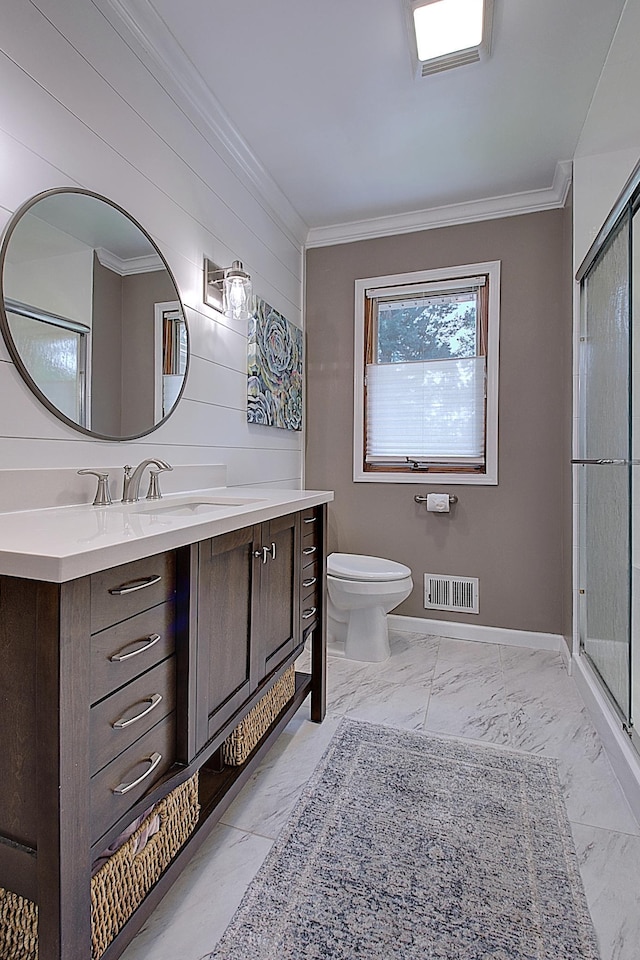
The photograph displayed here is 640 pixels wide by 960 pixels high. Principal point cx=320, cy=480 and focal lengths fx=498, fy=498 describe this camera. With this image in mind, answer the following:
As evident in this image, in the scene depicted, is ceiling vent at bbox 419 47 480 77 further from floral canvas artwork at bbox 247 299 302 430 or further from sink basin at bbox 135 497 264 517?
sink basin at bbox 135 497 264 517

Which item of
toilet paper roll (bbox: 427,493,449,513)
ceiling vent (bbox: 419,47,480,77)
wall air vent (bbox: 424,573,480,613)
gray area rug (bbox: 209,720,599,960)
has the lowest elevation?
gray area rug (bbox: 209,720,599,960)

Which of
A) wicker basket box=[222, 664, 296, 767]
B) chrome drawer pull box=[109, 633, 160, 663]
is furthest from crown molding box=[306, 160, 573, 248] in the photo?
chrome drawer pull box=[109, 633, 160, 663]

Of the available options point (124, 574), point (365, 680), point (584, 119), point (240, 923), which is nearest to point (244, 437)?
point (365, 680)

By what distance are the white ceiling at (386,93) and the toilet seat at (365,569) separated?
80.1 inches

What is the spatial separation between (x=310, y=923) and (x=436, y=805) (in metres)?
0.54

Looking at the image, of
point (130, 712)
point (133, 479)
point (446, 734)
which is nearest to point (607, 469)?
point (446, 734)

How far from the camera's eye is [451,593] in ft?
9.66

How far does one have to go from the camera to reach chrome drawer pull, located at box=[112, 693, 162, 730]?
2.90 ft

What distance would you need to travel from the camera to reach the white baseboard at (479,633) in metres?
2.76

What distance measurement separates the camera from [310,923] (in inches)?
43.4

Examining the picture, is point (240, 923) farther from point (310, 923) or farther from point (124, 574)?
point (124, 574)

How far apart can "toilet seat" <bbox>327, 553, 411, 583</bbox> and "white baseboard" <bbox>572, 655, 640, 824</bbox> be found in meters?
0.90

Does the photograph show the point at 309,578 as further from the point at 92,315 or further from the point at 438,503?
the point at 438,503

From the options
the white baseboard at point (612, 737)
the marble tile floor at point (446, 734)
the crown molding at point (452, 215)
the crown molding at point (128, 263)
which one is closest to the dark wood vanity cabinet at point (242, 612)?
the marble tile floor at point (446, 734)
